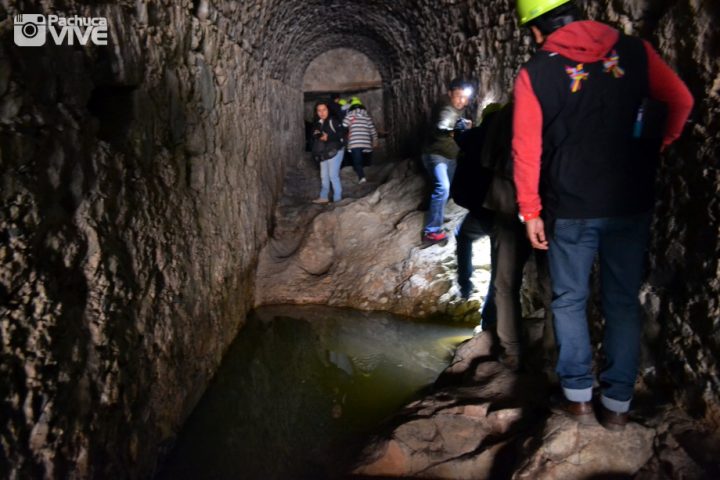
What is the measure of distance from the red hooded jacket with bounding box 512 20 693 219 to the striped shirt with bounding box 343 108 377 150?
598 centimetres

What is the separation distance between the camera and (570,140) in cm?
181

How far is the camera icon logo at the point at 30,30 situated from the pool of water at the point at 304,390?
6.95ft

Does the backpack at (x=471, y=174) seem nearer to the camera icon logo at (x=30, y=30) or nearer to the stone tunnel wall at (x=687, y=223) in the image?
the stone tunnel wall at (x=687, y=223)

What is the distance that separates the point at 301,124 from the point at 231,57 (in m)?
5.29

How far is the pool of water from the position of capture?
2672mm

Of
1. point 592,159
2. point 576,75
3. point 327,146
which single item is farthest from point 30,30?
point 327,146

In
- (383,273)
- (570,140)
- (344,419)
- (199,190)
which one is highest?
(570,140)

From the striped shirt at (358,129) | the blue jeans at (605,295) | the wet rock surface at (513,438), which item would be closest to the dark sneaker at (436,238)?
the wet rock surface at (513,438)

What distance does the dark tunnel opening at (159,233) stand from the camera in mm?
1622

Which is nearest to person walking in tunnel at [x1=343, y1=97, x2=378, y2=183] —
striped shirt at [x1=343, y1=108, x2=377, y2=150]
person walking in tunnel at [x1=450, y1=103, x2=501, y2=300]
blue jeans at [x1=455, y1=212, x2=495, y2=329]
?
striped shirt at [x1=343, y1=108, x2=377, y2=150]

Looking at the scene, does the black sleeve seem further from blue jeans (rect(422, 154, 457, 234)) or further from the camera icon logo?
the camera icon logo

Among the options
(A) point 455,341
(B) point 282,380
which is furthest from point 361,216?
(B) point 282,380

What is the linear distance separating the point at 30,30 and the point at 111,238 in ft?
2.84

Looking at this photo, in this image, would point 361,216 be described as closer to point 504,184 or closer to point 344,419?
point 344,419
